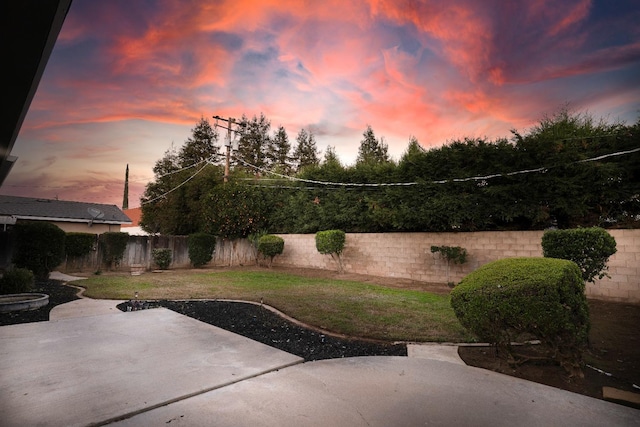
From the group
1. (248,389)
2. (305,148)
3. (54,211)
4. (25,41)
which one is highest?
(305,148)

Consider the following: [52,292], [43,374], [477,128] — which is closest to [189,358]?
[43,374]

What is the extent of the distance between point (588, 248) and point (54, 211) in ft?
88.3

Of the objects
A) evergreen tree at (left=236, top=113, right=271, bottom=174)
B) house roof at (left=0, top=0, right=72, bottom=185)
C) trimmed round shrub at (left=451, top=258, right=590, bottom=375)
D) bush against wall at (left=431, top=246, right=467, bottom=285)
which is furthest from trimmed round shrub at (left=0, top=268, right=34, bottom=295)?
evergreen tree at (left=236, top=113, right=271, bottom=174)

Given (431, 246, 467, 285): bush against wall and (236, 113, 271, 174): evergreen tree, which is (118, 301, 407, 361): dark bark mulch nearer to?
(431, 246, 467, 285): bush against wall

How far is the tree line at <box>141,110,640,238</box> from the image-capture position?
7422mm

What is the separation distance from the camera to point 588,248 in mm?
5363

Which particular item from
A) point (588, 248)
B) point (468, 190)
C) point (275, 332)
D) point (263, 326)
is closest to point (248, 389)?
point (275, 332)

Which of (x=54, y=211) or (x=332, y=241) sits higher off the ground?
(x=54, y=211)

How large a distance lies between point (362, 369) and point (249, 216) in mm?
13440

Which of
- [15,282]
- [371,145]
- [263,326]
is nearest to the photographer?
[263,326]

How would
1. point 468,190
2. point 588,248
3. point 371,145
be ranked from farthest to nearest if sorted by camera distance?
point 371,145
point 468,190
point 588,248

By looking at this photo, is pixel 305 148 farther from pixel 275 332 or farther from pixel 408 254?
pixel 275 332

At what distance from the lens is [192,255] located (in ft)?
49.5

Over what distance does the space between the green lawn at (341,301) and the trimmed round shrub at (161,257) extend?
167 inches
